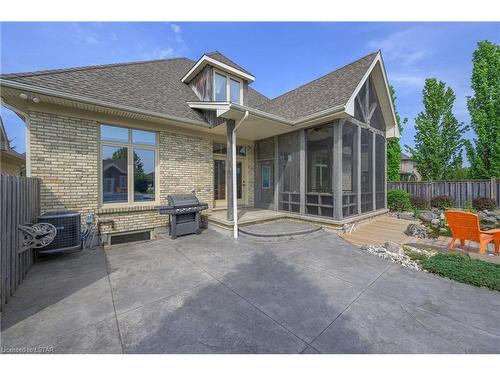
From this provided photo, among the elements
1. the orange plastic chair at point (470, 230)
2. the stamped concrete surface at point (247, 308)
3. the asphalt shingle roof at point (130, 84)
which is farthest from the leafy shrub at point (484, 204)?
the asphalt shingle roof at point (130, 84)

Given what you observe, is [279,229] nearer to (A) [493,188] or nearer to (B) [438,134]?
(A) [493,188]

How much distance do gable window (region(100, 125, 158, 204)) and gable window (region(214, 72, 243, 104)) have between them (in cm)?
310

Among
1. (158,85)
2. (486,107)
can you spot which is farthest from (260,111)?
(486,107)

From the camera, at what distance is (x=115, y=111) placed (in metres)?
5.44

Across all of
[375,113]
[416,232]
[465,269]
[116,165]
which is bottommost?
[465,269]

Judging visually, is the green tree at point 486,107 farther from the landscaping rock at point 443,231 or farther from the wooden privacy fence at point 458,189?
the landscaping rock at point 443,231

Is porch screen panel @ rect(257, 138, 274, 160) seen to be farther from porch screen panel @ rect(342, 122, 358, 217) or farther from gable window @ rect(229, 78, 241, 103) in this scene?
porch screen panel @ rect(342, 122, 358, 217)

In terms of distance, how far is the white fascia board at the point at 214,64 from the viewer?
24.8 ft

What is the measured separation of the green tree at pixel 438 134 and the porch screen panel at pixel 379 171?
634cm

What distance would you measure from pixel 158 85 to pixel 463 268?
9680mm

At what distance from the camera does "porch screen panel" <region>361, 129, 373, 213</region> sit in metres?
7.77

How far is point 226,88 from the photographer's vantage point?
26.7ft

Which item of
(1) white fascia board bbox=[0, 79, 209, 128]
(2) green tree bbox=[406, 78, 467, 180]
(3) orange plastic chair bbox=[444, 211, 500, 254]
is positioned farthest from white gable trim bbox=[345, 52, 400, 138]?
(2) green tree bbox=[406, 78, 467, 180]

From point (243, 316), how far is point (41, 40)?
8181mm
